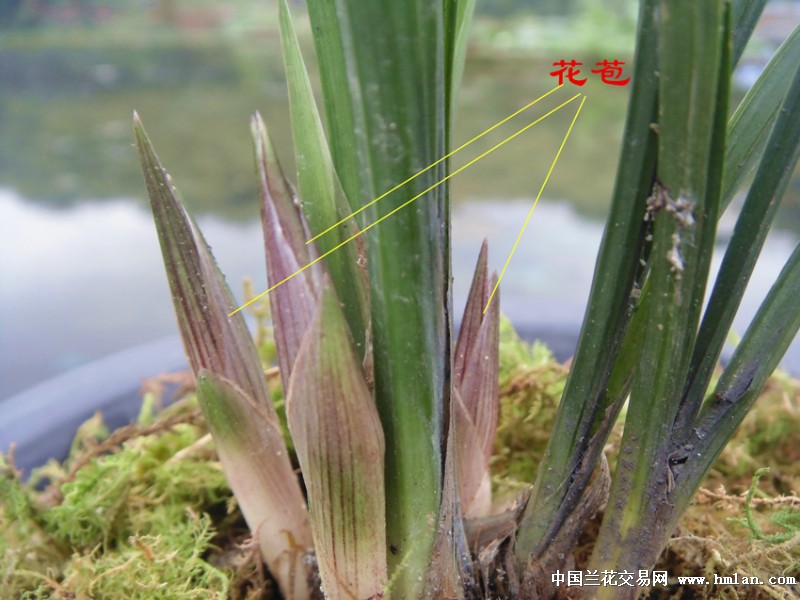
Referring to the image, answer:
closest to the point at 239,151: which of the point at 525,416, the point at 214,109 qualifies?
the point at 214,109

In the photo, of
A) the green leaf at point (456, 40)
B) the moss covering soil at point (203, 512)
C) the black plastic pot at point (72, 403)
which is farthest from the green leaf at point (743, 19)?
the black plastic pot at point (72, 403)

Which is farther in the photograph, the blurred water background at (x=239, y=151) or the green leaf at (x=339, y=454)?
the blurred water background at (x=239, y=151)

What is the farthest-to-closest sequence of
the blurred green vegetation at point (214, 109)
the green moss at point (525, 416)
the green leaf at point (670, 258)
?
1. the blurred green vegetation at point (214, 109)
2. the green moss at point (525, 416)
3. the green leaf at point (670, 258)

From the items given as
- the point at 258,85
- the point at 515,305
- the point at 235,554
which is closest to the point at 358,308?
the point at 235,554

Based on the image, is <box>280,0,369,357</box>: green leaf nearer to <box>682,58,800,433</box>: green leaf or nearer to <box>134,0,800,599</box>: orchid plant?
<box>134,0,800,599</box>: orchid plant

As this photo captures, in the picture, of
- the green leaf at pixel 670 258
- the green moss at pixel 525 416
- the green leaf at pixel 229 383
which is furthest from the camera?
the green moss at pixel 525 416

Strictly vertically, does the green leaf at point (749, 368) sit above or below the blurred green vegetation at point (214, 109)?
above

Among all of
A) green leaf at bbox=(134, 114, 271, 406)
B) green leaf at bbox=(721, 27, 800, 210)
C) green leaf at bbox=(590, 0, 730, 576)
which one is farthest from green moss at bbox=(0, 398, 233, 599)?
green leaf at bbox=(721, 27, 800, 210)

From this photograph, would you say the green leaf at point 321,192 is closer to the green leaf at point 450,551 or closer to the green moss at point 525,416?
the green leaf at point 450,551

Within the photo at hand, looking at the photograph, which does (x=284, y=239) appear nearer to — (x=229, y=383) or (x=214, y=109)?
(x=229, y=383)
